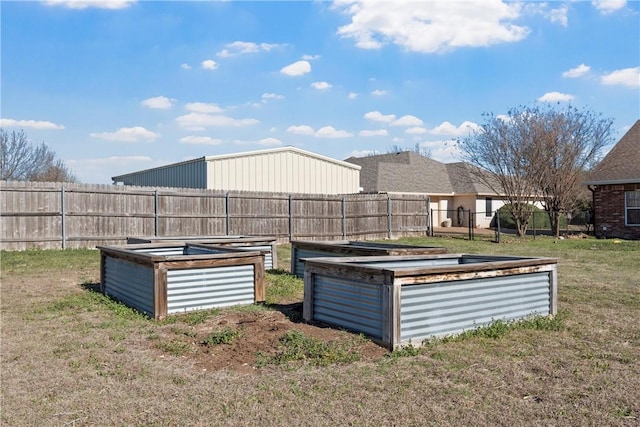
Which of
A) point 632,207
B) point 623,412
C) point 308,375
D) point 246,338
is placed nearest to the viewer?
point 623,412

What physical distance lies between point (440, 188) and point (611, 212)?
1365 cm

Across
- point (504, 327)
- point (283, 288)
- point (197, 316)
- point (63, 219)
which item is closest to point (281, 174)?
point (63, 219)

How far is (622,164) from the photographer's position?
2266 centimetres

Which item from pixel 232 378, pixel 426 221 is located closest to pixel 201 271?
pixel 232 378

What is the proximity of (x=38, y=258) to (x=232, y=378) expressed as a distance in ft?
34.9

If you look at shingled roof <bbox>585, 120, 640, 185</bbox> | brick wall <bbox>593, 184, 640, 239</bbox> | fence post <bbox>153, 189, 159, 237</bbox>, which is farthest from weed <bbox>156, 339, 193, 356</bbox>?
brick wall <bbox>593, 184, 640, 239</bbox>

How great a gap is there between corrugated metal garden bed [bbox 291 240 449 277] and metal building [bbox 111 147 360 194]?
11.6 m

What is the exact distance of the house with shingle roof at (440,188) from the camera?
33.5 metres

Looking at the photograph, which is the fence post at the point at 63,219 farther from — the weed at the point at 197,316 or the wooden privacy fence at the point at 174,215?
the weed at the point at 197,316

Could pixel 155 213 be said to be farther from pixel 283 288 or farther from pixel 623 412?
pixel 623 412

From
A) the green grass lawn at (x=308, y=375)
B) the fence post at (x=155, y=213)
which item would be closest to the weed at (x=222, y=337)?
the green grass lawn at (x=308, y=375)

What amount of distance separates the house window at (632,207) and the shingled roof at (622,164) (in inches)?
28.4

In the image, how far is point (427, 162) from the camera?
3894cm

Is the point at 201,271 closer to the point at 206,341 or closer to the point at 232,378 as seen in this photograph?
the point at 206,341
